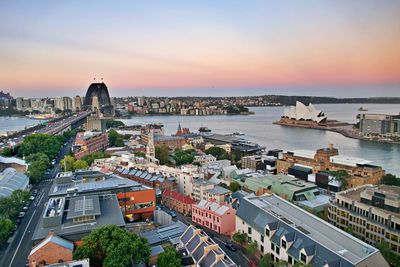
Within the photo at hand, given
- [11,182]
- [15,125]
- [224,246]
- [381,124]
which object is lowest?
[15,125]

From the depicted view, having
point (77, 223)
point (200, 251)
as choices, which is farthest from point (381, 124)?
point (77, 223)

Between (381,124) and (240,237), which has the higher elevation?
(381,124)

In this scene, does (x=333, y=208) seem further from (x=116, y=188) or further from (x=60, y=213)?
(x=60, y=213)

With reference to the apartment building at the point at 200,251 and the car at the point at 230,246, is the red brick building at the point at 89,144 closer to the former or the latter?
the car at the point at 230,246

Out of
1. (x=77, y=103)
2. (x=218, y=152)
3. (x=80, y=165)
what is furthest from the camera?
(x=77, y=103)

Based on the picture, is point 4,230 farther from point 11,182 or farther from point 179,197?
point 179,197

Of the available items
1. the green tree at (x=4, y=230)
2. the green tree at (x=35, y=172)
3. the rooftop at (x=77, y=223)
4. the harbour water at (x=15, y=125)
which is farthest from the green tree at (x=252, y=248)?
the harbour water at (x=15, y=125)
